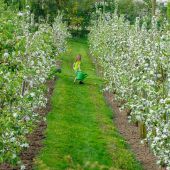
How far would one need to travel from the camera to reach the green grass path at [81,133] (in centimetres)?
1521

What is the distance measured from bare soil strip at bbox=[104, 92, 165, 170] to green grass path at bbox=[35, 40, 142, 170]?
396 millimetres

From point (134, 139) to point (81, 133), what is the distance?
7.64 feet

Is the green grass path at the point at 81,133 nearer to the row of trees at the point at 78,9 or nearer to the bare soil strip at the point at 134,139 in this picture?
the bare soil strip at the point at 134,139

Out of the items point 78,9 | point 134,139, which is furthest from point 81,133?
point 78,9

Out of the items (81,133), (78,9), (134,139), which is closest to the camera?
(81,133)

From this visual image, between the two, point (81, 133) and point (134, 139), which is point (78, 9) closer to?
point (134, 139)

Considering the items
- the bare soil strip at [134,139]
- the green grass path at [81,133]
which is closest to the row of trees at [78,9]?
the green grass path at [81,133]

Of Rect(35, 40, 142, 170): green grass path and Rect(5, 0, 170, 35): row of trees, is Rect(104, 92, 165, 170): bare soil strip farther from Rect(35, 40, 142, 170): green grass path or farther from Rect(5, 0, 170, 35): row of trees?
Rect(5, 0, 170, 35): row of trees

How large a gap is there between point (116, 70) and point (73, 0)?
46.8 metres

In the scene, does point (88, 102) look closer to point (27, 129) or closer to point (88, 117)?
point (88, 117)

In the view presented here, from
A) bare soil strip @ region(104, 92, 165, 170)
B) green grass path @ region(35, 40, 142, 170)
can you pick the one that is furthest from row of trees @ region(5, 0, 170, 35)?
bare soil strip @ region(104, 92, 165, 170)

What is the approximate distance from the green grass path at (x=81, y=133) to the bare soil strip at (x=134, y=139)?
396 millimetres

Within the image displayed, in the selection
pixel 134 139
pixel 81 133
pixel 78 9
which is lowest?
pixel 134 139

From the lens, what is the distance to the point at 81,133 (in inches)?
741
